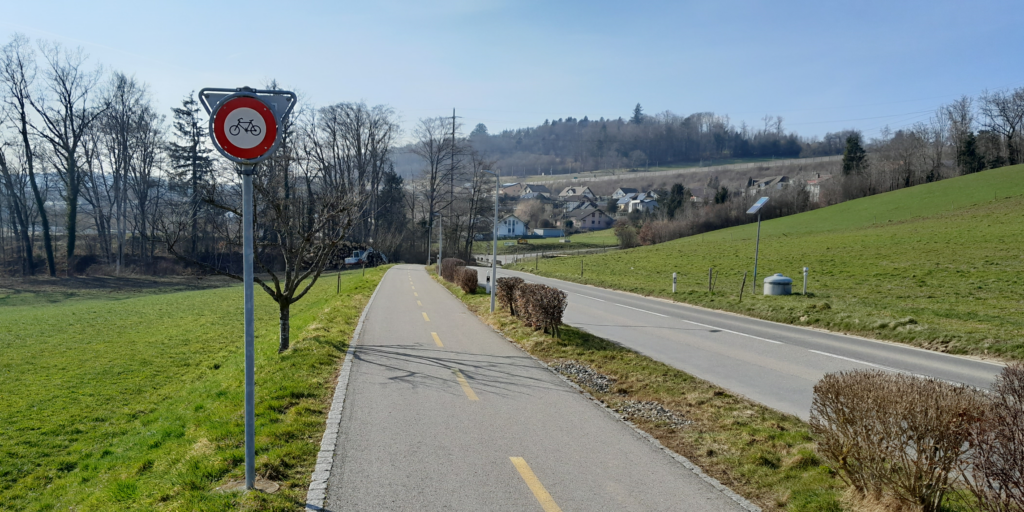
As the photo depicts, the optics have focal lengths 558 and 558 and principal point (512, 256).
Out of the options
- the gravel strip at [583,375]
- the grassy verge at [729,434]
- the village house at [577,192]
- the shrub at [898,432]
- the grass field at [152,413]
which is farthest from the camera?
the village house at [577,192]

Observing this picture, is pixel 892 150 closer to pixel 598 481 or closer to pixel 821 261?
pixel 821 261

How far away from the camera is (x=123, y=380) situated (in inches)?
499

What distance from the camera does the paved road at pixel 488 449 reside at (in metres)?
4.79

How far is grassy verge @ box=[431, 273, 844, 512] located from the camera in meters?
4.93

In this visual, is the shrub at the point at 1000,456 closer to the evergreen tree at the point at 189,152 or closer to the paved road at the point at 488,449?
the paved road at the point at 488,449

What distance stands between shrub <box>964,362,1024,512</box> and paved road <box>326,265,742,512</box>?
1743 millimetres

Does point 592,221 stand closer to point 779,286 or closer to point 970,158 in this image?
point 970,158

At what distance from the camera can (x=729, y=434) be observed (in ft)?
21.4

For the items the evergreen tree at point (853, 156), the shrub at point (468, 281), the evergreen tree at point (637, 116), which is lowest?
the shrub at point (468, 281)

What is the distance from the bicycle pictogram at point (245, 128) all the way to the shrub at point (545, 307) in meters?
9.09

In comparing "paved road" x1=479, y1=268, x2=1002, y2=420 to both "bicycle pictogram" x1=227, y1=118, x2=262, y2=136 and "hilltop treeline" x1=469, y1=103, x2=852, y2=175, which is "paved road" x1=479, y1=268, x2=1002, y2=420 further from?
"hilltop treeline" x1=469, y1=103, x2=852, y2=175

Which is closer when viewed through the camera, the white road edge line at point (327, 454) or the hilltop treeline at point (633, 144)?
the white road edge line at point (327, 454)

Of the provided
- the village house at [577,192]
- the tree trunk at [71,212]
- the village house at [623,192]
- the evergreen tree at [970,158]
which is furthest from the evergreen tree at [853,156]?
the tree trunk at [71,212]

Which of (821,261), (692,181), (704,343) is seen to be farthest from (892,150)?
(704,343)
